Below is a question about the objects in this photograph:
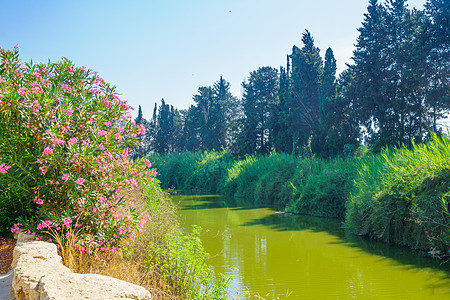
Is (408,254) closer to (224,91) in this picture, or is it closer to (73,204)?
(73,204)

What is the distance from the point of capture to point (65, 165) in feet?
17.2

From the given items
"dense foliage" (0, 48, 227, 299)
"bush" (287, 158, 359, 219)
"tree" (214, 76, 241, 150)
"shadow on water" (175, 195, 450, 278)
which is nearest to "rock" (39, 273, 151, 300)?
"dense foliage" (0, 48, 227, 299)

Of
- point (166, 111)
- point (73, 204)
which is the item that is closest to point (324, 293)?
point (73, 204)

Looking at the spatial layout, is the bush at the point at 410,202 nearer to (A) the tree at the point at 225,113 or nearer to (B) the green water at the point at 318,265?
(B) the green water at the point at 318,265

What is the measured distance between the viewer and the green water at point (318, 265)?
→ 286 inches

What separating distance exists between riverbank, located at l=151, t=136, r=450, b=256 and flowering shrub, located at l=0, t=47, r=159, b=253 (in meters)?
6.68

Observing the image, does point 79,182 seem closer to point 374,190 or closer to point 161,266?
point 161,266

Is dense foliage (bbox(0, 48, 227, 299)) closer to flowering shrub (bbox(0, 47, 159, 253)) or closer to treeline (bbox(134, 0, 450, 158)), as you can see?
flowering shrub (bbox(0, 47, 159, 253))

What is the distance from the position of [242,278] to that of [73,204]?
13.8 ft

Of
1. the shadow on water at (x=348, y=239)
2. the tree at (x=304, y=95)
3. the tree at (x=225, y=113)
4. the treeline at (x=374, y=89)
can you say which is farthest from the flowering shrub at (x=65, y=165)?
the tree at (x=225, y=113)

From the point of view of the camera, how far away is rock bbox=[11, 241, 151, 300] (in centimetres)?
311

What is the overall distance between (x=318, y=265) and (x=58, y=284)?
23.5 ft

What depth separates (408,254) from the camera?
954cm

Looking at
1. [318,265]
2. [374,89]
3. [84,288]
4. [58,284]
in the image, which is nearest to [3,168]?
[58,284]
